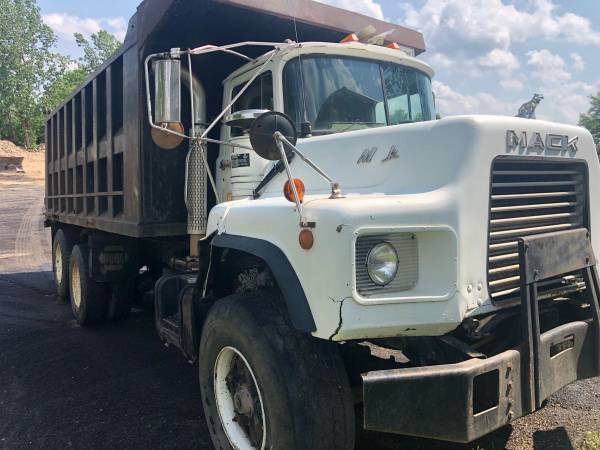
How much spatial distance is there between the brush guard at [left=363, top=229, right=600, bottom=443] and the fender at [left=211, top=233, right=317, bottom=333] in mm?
354

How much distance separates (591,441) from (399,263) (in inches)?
72.9

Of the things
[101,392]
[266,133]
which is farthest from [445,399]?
[101,392]

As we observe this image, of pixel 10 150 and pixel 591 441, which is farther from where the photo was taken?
pixel 10 150

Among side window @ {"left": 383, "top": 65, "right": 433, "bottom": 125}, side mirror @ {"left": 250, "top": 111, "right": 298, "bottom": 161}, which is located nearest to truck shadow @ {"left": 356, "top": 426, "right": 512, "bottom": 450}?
side mirror @ {"left": 250, "top": 111, "right": 298, "bottom": 161}

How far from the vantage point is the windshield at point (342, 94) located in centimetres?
376

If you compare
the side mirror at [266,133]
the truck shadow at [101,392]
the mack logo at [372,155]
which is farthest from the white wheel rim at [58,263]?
the mack logo at [372,155]

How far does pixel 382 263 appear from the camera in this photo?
2.32m

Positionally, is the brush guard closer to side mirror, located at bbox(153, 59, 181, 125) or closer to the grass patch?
the grass patch

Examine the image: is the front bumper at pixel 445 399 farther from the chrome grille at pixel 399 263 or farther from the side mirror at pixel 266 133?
the side mirror at pixel 266 133

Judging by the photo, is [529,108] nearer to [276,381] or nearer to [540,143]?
[540,143]

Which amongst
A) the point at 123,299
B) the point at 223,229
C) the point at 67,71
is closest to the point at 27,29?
the point at 67,71

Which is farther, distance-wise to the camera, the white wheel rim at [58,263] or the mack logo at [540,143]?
the white wheel rim at [58,263]

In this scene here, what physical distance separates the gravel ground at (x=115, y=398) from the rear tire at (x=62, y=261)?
518mm

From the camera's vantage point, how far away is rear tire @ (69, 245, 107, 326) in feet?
20.4
